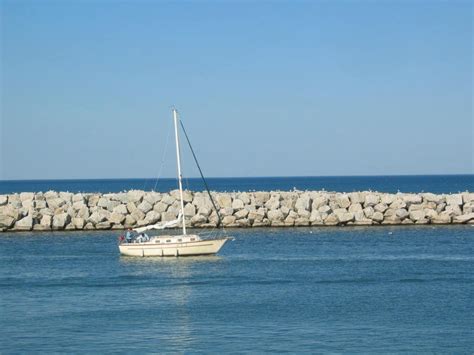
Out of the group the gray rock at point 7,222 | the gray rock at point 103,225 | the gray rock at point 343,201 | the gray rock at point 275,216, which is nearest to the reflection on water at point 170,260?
the gray rock at point 103,225

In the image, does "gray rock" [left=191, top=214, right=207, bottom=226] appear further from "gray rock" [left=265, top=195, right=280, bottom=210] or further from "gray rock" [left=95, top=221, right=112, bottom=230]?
"gray rock" [left=95, top=221, right=112, bottom=230]

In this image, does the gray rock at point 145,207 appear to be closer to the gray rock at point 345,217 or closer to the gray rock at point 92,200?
the gray rock at point 92,200

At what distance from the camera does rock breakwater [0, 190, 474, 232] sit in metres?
48.1

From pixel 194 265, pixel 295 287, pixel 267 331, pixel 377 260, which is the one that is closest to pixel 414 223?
pixel 377 260

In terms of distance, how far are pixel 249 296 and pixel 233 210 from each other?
21.6 meters

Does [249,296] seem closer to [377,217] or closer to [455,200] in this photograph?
[377,217]

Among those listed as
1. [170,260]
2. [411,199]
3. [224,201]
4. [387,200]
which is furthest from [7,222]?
[411,199]

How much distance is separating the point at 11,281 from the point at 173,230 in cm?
1738

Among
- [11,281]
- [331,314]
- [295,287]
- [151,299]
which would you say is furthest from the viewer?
[11,281]

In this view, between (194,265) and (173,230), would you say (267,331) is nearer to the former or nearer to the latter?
(194,265)

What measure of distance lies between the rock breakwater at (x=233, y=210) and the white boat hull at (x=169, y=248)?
9.13 metres

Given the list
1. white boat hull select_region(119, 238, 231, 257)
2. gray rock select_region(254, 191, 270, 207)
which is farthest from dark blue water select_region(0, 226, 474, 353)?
gray rock select_region(254, 191, 270, 207)

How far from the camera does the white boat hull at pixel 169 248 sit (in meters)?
38.0

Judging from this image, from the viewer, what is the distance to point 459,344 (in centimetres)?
2106
